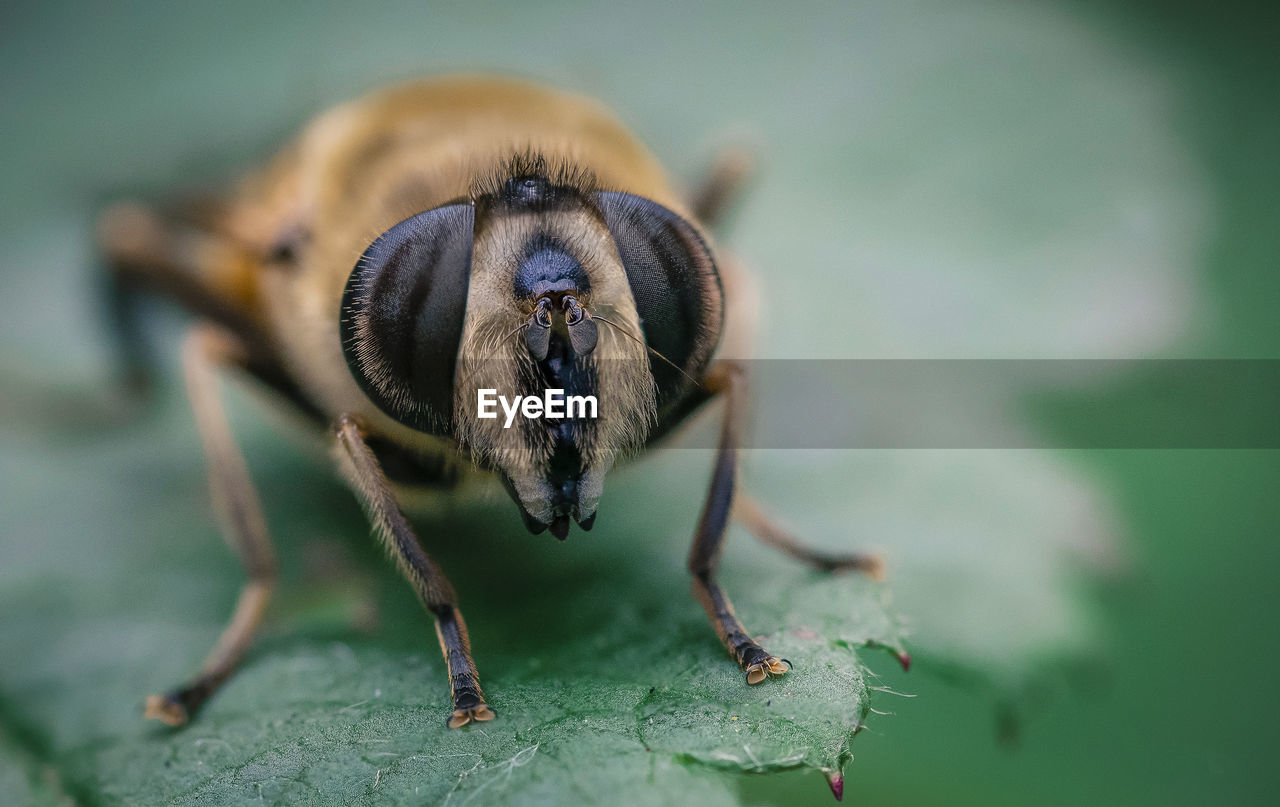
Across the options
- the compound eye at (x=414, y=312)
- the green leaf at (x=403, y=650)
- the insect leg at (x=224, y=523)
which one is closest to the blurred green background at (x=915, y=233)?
the green leaf at (x=403, y=650)

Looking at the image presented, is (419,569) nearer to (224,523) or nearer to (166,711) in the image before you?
(166,711)

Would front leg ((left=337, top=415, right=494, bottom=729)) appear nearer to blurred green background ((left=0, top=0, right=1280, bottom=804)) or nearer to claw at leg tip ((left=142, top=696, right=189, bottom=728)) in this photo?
blurred green background ((left=0, top=0, right=1280, bottom=804))

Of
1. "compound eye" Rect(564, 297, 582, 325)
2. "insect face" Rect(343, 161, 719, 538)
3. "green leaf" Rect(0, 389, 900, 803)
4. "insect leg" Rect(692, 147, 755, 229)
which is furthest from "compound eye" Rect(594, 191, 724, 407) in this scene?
"insect leg" Rect(692, 147, 755, 229)

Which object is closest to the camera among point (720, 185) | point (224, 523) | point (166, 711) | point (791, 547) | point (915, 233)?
point (166, 711)

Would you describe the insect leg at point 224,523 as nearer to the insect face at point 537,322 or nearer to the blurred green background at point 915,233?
the blurred green background at point 915,233

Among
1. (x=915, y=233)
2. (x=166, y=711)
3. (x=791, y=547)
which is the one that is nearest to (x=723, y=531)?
(x=791, y=547)

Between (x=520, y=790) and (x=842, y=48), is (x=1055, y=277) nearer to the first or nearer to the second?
(x=842, y=48)

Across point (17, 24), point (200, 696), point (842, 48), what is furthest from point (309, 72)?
point (200, 696)
